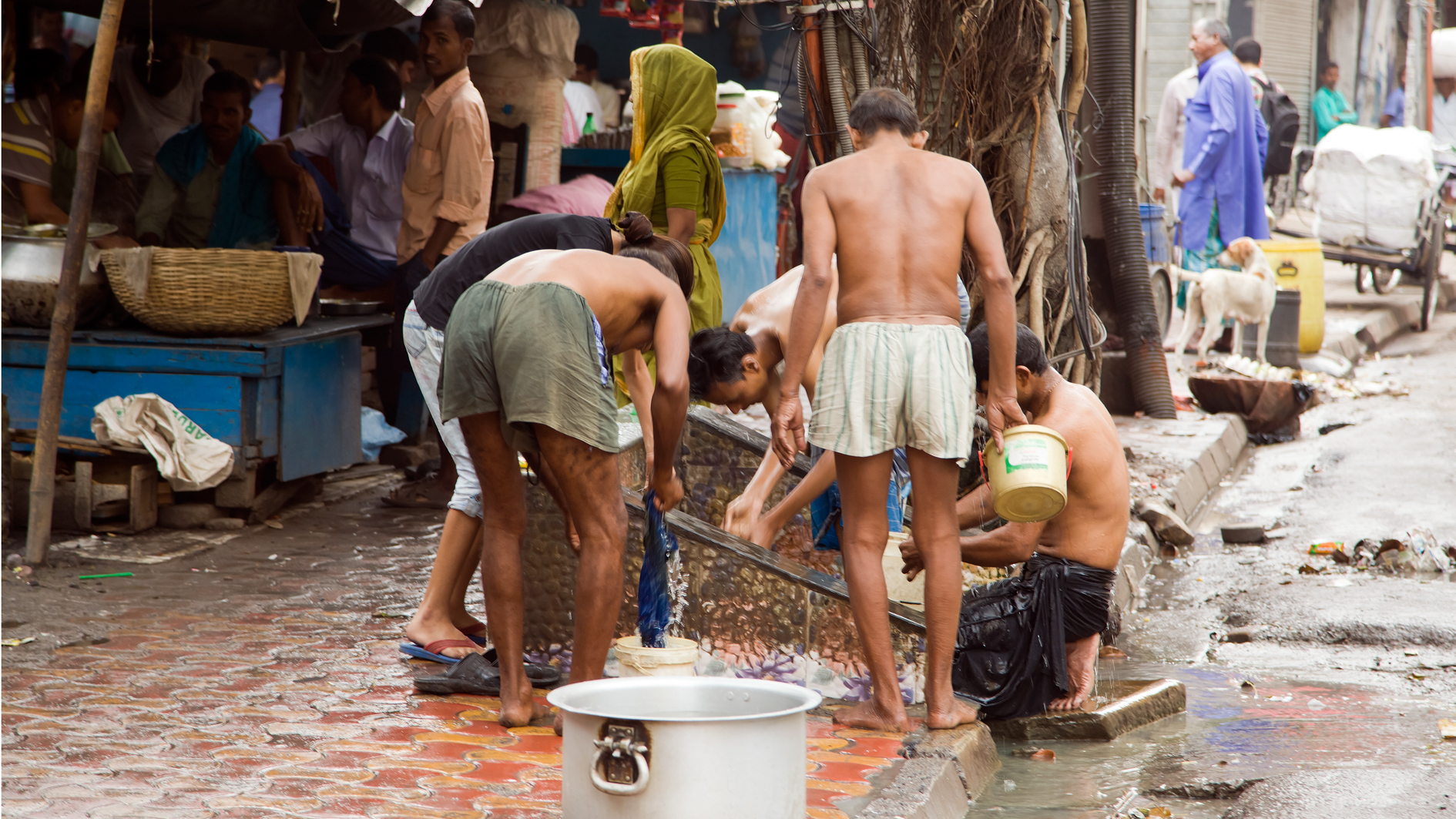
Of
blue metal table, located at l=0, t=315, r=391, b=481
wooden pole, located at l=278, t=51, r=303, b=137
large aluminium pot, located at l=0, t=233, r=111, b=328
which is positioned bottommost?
blue metal table, located at l=0, t=315, r=391, b=481

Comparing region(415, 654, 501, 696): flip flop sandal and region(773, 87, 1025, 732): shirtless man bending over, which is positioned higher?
region(773, 87, 1025, 732): shirtless man bending over

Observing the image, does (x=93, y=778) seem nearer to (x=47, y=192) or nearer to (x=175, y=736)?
(x=175, y=736)

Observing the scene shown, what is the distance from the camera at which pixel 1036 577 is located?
4559mm

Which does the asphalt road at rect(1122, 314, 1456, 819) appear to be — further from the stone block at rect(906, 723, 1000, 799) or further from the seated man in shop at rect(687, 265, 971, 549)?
the seated man in shop at rect(687, 265, 971, 549)

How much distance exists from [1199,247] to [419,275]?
862cm

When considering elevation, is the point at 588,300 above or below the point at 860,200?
below

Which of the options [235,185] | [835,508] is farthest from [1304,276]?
[235,185]

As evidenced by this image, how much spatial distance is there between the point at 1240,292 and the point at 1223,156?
6.89 feet

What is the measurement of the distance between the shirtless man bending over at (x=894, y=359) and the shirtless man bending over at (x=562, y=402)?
477 mm

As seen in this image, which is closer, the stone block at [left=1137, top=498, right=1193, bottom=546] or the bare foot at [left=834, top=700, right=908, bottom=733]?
the bare foot at [left=834, top=700, right=908, bottom=733]

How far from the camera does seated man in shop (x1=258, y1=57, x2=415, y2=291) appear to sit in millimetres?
7898

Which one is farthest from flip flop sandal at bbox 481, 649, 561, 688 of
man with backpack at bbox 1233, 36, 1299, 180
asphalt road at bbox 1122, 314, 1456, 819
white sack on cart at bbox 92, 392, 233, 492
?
man with backpack at bbox 1233, 36, 1299, 180

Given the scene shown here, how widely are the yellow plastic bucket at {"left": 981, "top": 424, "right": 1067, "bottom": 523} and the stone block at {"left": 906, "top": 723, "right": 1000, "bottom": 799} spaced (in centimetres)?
66

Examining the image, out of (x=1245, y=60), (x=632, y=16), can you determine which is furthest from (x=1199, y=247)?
(x=632, y=16)
